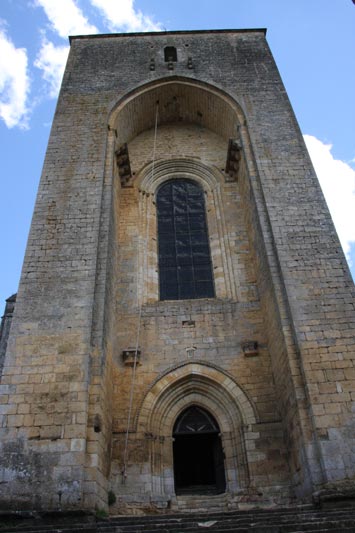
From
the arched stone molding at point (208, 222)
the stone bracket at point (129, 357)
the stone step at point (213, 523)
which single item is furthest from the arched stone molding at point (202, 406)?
the arched stone molding at point (208, 222)

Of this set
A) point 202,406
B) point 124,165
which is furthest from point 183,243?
point 202,406

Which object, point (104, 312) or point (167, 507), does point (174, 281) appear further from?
point (167, 507)

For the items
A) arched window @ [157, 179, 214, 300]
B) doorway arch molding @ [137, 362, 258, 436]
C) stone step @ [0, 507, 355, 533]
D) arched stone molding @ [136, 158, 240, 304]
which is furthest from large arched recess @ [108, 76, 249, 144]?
stone step @ [0, 507, 355, 533]

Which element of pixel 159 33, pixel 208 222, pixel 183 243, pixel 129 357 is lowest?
pixel 129 357

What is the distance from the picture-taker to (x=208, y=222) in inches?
382

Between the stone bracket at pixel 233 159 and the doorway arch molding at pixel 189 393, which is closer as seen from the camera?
the doorway arch molding at pixel 189 393

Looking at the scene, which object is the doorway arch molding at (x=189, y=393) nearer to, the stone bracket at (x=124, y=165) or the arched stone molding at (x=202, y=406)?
the arched stone molding at (x=202, y=406)

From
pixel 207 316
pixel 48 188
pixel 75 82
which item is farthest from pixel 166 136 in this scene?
pixel 207 316

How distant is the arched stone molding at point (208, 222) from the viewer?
8.59 m

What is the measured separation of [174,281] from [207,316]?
1.18m

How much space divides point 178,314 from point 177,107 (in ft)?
19.5

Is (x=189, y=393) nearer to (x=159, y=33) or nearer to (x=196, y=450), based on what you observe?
(x=196, y=450)

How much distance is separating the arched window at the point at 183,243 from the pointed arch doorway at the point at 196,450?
230cm

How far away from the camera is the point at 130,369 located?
24.5ft
